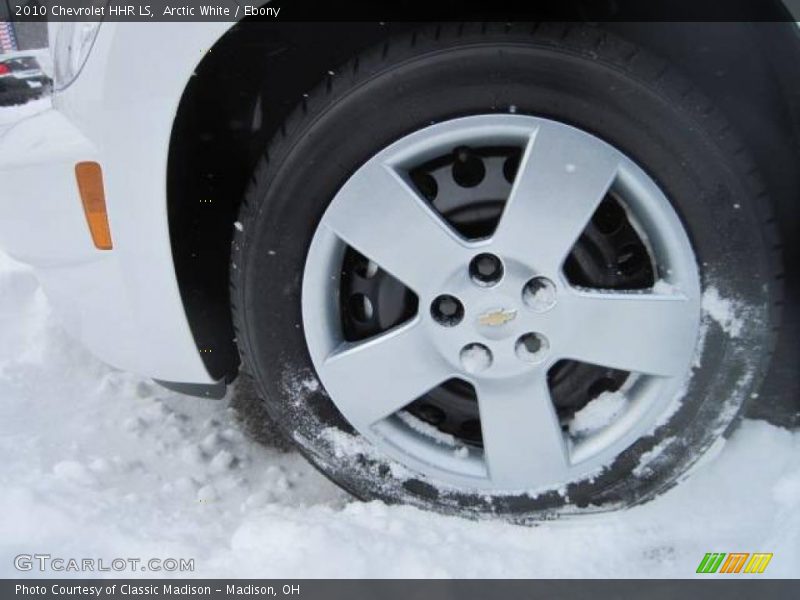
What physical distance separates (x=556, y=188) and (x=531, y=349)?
358mm

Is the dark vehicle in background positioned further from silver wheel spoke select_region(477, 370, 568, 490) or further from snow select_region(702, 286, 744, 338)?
snow select_region(702, 286, 744, 338)

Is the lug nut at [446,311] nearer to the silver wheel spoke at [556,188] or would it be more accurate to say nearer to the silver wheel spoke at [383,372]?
the silver wheel spoke at [383,372]

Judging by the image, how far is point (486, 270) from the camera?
4.61 feet

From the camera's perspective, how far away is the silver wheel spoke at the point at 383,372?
147cm

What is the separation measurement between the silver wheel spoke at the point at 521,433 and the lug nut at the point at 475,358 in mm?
42

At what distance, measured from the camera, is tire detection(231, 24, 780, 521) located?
1302 millimetres

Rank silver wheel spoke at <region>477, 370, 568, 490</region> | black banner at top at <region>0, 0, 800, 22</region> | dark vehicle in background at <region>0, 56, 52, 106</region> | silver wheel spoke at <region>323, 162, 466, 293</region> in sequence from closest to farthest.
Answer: black banner at top at <region>0, 0, 800, 22</region> → silver wheel spoke at <region>323, 162, 466, 293</region> → silver wheel spoke at <region>477, 370, 568, 490</region> → dark vehicle in background at <region>0, 56, 52, 106</region>

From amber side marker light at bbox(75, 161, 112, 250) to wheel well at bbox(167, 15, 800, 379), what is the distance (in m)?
0.14

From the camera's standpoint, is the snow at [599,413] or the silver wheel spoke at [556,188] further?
the snow at [599,413]

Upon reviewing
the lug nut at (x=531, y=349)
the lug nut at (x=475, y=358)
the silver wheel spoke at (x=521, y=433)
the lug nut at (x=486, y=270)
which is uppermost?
Answer: the lug nut at (x=486, y=270)

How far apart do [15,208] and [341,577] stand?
1.12m

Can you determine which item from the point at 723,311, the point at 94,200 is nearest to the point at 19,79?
the point at 94,200
